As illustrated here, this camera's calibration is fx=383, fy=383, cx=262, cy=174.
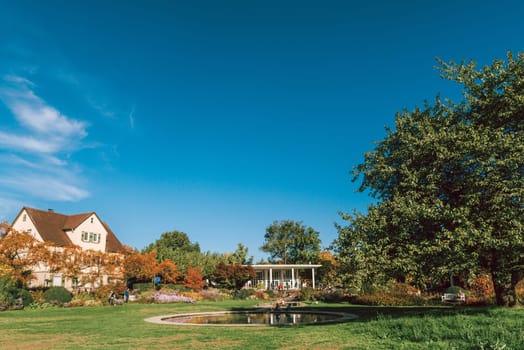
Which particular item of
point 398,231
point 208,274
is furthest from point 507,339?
point 208,274

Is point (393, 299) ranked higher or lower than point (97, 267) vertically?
lower

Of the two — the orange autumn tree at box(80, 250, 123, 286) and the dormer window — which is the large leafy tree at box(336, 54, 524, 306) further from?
the dormer window

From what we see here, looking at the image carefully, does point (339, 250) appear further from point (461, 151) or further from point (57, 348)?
point (57, 348)

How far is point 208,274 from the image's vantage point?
42844 mm

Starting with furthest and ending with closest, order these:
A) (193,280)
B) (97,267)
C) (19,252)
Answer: (193,280), (97,267), (19,252)

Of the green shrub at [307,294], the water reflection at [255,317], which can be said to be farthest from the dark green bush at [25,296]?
the green shrub at [307,294]

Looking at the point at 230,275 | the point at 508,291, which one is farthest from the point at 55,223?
the point at 508,291

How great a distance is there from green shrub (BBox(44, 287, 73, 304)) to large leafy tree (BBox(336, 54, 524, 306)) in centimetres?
2197

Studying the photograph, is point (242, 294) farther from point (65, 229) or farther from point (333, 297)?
point (65, 229)

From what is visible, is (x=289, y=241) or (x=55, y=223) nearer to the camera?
(x=55, y=223)

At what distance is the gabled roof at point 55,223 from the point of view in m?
37.3

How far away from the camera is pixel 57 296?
86.5 feet

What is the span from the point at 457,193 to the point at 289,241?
58431 mm

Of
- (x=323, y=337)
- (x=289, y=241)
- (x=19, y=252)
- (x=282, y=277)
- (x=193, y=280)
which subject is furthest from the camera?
(x=289, y=241)
